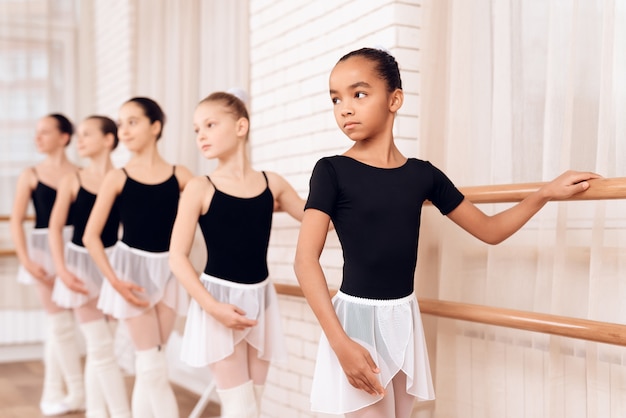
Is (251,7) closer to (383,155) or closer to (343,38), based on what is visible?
(343,38)

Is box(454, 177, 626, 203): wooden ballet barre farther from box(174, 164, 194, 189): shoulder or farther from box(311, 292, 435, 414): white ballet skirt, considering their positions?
box(174, 164, 194, 189): shoulder

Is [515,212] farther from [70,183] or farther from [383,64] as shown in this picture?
[70,183]

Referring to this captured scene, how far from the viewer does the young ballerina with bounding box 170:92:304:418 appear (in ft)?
7.18

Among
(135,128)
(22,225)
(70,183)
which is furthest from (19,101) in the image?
(135,128)

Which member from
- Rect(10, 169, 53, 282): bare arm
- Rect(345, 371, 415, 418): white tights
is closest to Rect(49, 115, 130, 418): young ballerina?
Rect(10, 169, 53, 282): bare arm

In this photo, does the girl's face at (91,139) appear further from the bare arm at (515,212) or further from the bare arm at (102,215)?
the bare arm at (515,212)

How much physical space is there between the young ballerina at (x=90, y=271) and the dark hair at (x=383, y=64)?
204 centimetres

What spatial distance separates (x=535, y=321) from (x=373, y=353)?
0.43 meters

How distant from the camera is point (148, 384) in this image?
2.85m

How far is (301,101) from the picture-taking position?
3.07 meters

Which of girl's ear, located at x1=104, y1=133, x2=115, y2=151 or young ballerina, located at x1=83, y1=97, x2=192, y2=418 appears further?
girl's ear, located at x1=104, y1=133, x2=115, y2=151

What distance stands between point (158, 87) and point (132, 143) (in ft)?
5.34

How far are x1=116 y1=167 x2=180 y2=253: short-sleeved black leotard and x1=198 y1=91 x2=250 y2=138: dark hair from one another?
2.29 feet

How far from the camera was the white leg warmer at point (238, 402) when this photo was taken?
219cm
